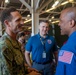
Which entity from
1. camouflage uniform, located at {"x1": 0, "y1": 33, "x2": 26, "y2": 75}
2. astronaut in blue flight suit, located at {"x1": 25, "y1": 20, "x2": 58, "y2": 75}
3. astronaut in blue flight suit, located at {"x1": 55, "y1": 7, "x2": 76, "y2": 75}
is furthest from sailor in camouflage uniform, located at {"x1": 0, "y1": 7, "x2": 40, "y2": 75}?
astronaut in blue flight suit, located at {"x1": 25, "y1": 20, "x2": 58, "y2": 75}

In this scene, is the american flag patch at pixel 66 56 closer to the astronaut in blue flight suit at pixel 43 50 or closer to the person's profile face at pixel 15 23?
the person's profile face at pixel 15 23

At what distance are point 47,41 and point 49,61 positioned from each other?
0.40 metres

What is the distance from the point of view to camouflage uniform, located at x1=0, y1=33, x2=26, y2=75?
6.52ft

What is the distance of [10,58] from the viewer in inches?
80.5

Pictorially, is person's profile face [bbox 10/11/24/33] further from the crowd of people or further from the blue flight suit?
the blue flight suit

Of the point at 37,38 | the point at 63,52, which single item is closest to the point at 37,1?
the point at 37,38

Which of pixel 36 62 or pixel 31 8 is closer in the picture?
pixel 36 62

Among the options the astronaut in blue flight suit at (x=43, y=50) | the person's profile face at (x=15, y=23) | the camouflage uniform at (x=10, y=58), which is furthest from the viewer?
the astronaut in blue flight suit at (x=43, y=50)

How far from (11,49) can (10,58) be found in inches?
4.1

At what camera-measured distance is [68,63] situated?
1680mm

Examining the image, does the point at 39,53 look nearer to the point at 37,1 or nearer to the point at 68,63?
the point at 68,63

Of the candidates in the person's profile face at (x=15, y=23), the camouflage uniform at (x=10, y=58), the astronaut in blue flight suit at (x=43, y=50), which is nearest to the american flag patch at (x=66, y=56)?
the camouflage uniform at (x=10, y=58)

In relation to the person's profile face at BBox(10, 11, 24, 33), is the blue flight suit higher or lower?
lower

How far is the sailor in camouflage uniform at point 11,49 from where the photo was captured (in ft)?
6.54
